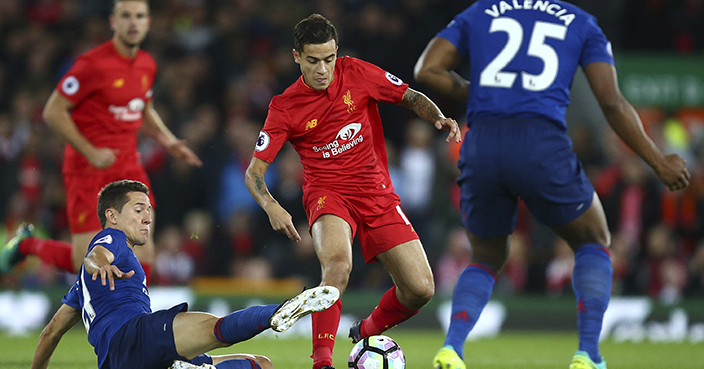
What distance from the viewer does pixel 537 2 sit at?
16.7 feet

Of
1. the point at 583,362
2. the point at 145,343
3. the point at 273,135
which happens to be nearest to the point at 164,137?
the point at 273,135

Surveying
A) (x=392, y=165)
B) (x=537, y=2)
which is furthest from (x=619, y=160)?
(x=537, y=2)

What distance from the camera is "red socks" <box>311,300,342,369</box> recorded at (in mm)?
4996

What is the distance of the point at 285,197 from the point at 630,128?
6.15 metres

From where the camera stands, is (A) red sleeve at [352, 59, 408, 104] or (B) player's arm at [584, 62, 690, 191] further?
(A) red sleeve at [352, 59, 408, 104]

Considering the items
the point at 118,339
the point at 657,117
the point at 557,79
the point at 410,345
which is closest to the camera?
the point at 118,339

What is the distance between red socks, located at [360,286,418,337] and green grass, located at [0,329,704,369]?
900 mm

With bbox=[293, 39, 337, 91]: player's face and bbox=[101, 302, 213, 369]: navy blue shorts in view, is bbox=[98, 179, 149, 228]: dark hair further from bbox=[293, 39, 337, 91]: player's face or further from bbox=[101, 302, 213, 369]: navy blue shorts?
bbox=[293, 39, 337, 91]: player's face

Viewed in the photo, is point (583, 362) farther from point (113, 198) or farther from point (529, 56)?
point (113, 198)

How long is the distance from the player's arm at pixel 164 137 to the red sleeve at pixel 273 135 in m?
2.04

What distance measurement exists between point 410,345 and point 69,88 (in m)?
4.37

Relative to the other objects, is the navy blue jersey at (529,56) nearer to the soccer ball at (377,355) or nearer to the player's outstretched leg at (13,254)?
the soccer ball at (377,355)

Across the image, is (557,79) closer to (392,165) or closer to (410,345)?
(410,345)

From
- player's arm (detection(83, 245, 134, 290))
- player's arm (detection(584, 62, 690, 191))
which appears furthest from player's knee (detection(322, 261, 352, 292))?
player's arm (detection(584, 62, 690, 191))
